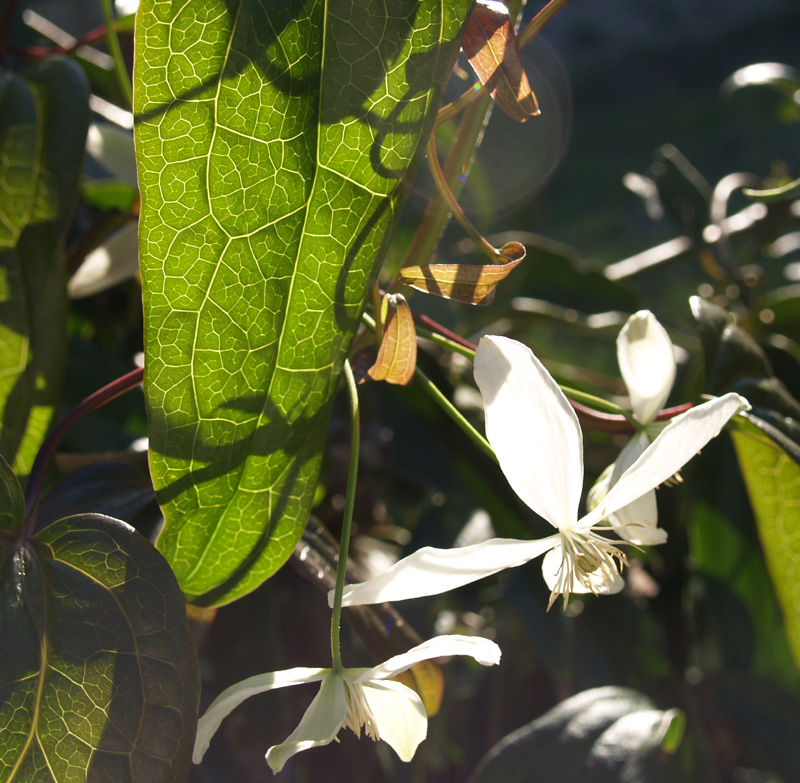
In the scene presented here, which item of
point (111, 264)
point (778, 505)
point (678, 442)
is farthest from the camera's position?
point (111, 264)

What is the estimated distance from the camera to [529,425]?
11.5 inches

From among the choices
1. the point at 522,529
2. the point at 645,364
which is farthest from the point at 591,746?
the point at 645,364

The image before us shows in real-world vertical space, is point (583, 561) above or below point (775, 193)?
below

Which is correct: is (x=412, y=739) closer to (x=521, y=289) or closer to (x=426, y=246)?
(x=426, y=246)

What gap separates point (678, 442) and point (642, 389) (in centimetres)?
8

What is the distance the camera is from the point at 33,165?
17.9 inches

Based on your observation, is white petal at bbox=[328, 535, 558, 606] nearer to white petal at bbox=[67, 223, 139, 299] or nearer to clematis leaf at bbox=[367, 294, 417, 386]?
clematis leaf at bbox=[367, 294, 417, 386]

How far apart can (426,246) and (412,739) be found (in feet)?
0.78

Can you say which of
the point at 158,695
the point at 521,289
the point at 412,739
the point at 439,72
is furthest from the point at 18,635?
the point at 521,289

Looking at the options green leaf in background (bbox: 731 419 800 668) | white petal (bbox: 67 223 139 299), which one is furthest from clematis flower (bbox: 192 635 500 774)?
white petal (bbox: 67 223 139 299)

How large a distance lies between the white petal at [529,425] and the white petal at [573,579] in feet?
0.13

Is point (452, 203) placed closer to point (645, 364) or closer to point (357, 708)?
point (645, 364)

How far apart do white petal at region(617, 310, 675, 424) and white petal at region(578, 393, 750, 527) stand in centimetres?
7

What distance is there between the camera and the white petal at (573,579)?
33 centimetres
